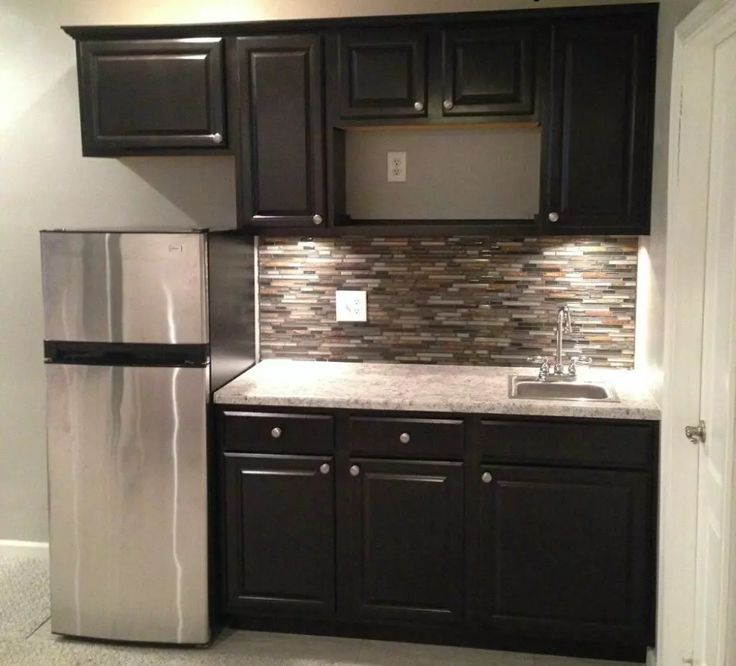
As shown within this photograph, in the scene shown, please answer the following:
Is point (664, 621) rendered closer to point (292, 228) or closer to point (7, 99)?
point (292, 228)

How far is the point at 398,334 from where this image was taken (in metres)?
3.68

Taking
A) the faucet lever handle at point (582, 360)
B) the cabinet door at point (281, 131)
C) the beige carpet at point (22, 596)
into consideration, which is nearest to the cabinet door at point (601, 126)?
the faucet lever handle at point (582, 360)

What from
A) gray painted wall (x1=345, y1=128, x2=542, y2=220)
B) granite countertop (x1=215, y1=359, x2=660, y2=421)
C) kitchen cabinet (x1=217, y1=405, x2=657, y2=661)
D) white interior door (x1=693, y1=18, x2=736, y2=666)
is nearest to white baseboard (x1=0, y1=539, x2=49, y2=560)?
kitchen cabinet (x1=217, y1=405, x2=657, y2=661)

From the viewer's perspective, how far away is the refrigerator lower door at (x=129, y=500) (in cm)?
314

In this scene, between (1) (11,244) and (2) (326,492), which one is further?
(1) (11,244)

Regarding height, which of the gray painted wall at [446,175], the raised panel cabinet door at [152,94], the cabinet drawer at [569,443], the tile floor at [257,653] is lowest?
the tile floor at [257,653]

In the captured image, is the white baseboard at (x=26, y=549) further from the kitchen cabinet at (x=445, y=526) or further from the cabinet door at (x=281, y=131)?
the cabinet door at (x=281, y=131)

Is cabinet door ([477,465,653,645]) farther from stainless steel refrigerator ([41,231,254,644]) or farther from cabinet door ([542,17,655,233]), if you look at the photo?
stainless steel refrigerator ([41,231,254,644])

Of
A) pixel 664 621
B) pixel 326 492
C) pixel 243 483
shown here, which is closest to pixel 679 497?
pixel 664 621

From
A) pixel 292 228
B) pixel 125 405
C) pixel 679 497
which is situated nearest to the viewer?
pixel 679 497

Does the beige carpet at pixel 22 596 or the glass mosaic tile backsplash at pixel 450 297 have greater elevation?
the glass mosaic tile backsplash at pixel 450 297

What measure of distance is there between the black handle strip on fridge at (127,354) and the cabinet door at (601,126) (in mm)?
1307

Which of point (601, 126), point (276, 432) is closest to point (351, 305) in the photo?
point (276, 432)

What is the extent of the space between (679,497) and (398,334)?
128 cm
